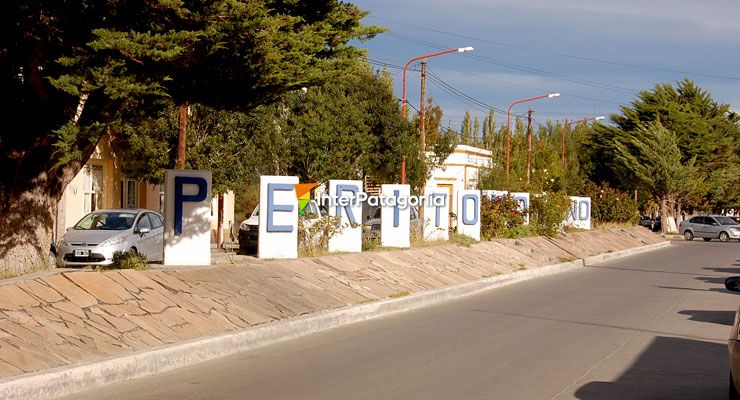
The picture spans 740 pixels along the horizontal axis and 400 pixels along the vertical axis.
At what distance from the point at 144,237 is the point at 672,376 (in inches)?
568

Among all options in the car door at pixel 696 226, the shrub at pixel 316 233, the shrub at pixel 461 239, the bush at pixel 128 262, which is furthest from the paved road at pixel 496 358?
the car door at pixel 696 226

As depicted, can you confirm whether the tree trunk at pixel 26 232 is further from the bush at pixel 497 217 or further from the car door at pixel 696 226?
the car door at pixel 696 226

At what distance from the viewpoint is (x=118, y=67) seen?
36.9ft

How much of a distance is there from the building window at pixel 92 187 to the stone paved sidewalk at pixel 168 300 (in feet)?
44.6

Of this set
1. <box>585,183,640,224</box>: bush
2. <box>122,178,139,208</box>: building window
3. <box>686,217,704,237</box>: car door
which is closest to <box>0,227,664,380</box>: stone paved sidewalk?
<box>122,178,139,208</box>: building window

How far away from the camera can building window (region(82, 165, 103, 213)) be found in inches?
1184

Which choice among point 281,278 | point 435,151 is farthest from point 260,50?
point 435,151

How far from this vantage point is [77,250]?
65.1 feet

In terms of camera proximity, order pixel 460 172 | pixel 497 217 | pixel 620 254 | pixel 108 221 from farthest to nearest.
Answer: pixel 460 172 → pixel 620 254 → pixel 497 217 → pixel 108 221

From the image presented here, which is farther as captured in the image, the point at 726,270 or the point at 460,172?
the point at 460,172

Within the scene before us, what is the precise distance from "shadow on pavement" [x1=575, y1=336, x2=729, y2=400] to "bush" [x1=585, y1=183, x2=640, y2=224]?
39998 mm

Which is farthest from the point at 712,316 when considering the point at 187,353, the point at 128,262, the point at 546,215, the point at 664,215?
the point at 664,215

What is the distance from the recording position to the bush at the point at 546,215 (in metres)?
35.1

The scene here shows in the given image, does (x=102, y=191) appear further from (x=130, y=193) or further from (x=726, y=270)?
(x=726, y=270)
